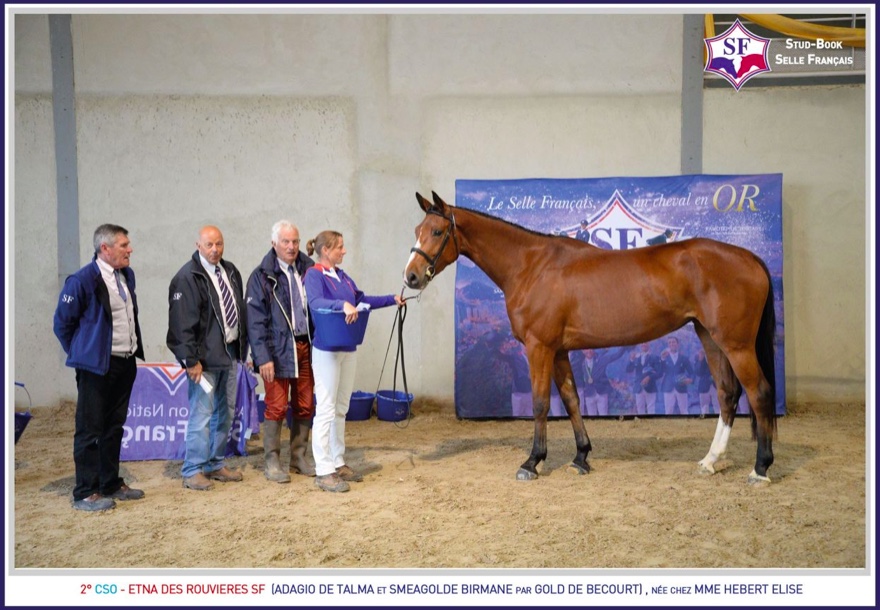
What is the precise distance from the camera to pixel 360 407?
661cm

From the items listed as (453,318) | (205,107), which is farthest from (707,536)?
(205,107)

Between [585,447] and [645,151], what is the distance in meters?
3.35

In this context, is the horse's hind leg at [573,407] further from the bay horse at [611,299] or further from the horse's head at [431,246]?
the horse's head at [431,246]

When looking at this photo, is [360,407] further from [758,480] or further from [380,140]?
[758,480]

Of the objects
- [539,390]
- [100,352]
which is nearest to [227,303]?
[100,352]

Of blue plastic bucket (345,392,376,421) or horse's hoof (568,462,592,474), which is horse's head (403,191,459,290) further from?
blue plastic bucket (345,392,376,421)

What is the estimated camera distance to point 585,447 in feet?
15.5

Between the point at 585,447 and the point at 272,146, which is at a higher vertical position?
the point at 272,146

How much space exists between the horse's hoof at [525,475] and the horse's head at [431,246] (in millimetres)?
1394

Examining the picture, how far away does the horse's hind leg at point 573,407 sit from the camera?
4.72 m

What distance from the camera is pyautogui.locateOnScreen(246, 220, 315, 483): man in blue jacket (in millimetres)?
4324

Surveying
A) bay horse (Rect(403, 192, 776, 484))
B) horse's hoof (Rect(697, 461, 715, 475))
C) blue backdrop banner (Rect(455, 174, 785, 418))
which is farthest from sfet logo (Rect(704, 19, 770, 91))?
horse's hoof (Rect(697, 461, 715, 475))

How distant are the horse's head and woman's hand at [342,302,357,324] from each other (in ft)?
1.64

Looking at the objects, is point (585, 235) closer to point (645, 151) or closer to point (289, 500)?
point (645, 151)
